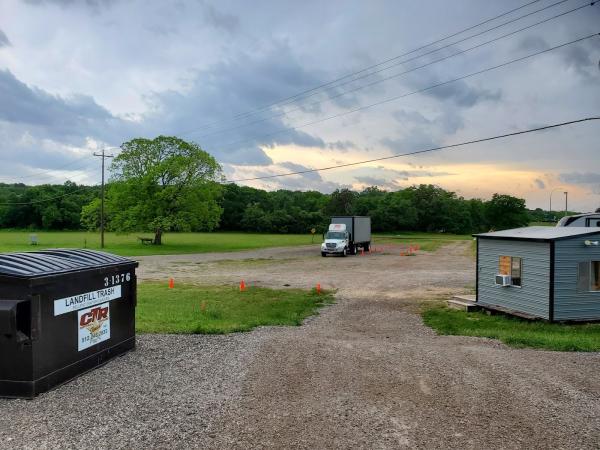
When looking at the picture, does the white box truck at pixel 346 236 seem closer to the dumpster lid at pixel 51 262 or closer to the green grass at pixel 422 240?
the green grass at pixel 422 240

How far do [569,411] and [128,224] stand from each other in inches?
1982

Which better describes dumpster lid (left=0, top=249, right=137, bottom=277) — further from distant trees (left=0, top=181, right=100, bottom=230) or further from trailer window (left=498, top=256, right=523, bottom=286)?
distant trees (left=0, top=181, right=100, bottom=230)

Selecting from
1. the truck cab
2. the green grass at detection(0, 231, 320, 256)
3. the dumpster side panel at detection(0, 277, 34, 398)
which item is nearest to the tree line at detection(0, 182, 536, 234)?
the green grass at detection(0, 231, 320, 256)

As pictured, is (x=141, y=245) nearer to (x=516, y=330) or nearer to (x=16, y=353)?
(x=516, y=330)

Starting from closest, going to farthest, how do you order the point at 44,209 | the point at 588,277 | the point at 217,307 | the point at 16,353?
the point at 16,353
the point at 588,277
the point at 217,307
the point at 44,209

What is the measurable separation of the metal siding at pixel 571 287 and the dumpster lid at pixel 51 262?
12503 mm

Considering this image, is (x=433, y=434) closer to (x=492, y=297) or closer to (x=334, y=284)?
(x=492, y=297)

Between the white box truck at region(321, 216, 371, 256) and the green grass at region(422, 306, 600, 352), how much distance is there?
80.1ft

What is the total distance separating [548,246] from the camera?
14.6 m

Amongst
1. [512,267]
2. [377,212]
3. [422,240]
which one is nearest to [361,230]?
[512,267]

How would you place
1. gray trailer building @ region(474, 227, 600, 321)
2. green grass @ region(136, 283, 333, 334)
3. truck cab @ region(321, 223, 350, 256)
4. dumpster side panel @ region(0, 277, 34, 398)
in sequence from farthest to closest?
truck cab @ region(321, 223, 350, 256), gray trailer building @ region(474, 227, 600, 321), green grass @ region(136, 283, 333, 334), dumpster side panel @ region(0, 277, 34, 398)

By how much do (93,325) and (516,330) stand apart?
11.0 meters

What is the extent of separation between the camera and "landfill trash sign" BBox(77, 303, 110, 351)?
7.29m

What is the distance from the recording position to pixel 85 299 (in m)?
7.42
